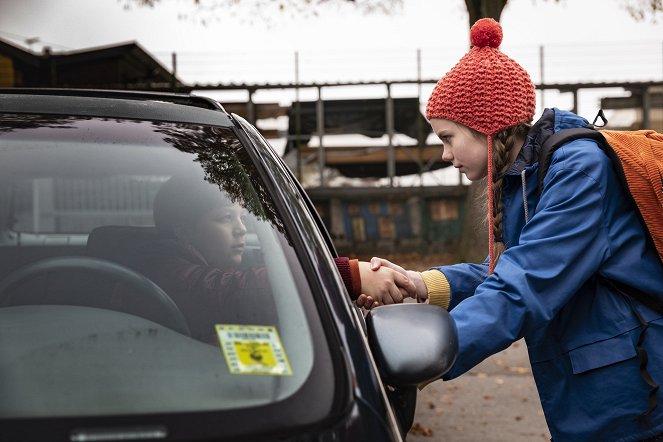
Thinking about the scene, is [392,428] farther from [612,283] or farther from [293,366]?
[612,283]

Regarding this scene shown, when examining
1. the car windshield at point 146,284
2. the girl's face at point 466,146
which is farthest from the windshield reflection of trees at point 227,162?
the girl's face at point 466,146

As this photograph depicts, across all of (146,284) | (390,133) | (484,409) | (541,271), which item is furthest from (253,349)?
(390,133)

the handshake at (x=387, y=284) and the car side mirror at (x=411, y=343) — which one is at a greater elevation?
the car side mirror at (x=411, y=343)

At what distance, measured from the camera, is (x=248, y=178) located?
1982 mm

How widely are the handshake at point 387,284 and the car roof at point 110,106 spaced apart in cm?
67

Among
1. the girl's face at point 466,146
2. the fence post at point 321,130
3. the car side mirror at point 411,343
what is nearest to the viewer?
the car side mirror at point 411,343

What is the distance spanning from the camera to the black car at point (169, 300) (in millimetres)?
1405

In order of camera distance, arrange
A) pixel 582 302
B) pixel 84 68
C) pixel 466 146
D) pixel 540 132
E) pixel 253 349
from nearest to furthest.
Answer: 1. pixel 253 349
2. pixel 582 302
3. pixel 540 132
4. pixel 466 146
5. pixel 84 68

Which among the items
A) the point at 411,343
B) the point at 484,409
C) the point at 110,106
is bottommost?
the point at 484,409

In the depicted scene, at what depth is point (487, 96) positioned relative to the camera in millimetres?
2305

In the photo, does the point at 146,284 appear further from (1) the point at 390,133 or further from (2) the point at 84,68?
(2) the point at 84,68

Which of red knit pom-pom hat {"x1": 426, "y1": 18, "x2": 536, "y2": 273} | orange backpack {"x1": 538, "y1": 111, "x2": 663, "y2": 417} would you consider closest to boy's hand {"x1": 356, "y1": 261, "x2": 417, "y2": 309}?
red knit pom-pom hat {"x1": 426, "y1": 18, "x2": 536, "y2": 273}

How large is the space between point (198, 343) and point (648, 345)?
42.7 inches

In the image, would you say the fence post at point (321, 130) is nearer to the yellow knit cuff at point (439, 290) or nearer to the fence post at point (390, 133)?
the fence post at point (390, 133)
